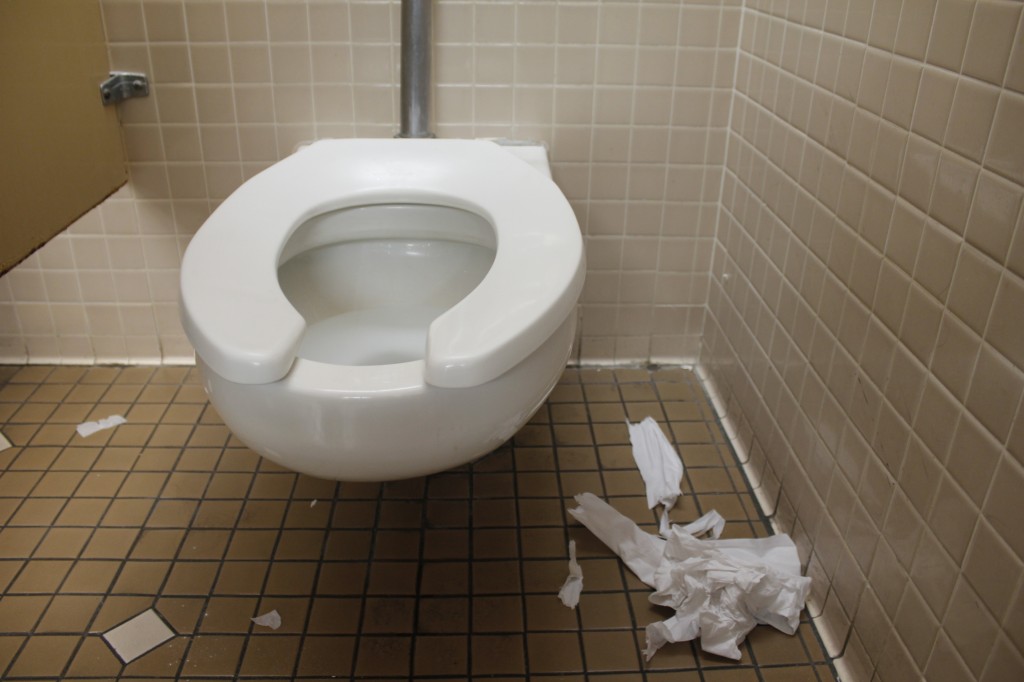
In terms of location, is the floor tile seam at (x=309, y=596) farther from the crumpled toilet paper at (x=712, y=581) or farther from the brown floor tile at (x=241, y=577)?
the crumpled toilet paper at (x=712, y=581)

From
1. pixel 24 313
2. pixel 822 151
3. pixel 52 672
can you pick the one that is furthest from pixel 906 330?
pixel 24 313

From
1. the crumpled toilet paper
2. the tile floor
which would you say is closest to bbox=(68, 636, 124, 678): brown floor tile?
the tile floor

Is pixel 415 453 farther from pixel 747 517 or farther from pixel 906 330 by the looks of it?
pixel 747 517

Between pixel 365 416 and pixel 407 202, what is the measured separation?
45 cm

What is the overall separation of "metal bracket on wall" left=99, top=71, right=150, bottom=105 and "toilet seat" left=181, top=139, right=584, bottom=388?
0.41m

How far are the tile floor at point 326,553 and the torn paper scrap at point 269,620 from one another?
0.01 m

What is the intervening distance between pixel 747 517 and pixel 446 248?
57 centimetres

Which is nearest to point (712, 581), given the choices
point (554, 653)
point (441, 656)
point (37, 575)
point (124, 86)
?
point (554, 653)

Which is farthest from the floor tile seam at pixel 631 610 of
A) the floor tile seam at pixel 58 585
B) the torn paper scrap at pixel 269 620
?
the floor tile seam at pixel 58 585

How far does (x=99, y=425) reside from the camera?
56.6 inches

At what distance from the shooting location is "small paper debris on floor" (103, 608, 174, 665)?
101 centimetres

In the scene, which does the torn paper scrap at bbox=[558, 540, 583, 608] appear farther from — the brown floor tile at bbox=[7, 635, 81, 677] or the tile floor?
the brown floor tile at bbox=[7, 635, 81, 677]

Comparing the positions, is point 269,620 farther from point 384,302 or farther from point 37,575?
point 384,302

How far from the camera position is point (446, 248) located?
1.19 metres
